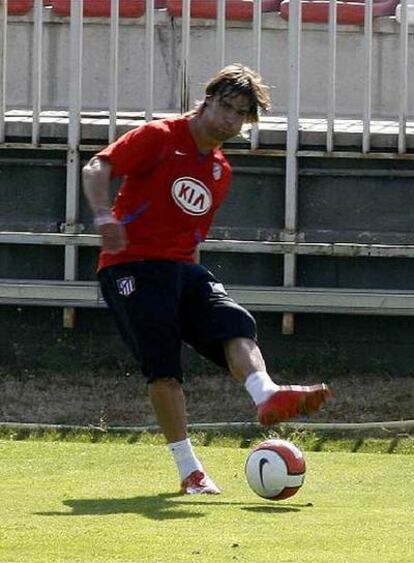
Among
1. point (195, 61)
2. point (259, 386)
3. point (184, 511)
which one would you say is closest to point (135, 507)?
point (184, 511)

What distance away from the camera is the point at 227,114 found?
7.27 m

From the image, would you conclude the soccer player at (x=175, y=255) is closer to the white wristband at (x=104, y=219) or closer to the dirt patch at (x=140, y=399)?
the white wristband at (x=104, y=219)

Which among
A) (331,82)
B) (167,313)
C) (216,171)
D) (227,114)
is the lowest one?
(167,313)

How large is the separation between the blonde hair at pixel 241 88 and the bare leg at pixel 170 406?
1197mm

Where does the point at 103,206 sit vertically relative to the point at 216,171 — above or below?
below

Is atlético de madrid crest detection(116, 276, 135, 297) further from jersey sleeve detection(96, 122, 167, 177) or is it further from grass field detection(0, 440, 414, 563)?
grass field detection(0, 440, 414, 563)

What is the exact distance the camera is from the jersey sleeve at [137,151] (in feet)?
23.8

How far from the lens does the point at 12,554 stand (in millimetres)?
5398

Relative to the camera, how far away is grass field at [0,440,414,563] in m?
5.49

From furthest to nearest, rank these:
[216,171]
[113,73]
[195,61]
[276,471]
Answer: [195,61]
[113,73]
[216,171]
[276,471]

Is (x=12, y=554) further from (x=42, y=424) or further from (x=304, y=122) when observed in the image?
(x=304, y=122)

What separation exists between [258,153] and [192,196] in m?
3.25

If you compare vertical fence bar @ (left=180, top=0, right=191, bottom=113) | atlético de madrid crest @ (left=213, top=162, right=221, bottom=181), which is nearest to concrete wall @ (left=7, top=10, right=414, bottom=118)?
vertical fence bar @ (left=180, top=0, right=191, bottom=113)

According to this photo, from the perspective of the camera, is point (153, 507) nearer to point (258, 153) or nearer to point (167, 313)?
point (167, 313)
